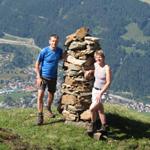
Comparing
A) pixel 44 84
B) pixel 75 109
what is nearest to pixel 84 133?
pixel 75 109

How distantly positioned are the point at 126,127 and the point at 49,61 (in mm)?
3958

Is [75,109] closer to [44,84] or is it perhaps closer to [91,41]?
[44,84]

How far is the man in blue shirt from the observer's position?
59.0 feet

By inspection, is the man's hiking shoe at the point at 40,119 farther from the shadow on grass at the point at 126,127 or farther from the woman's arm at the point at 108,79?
the woman's arm at the point at 108,79

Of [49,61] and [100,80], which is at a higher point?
[49,61]

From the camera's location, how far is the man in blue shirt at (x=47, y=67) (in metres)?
18.0

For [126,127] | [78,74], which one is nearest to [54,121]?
[78,74]

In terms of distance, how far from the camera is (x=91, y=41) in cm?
1842

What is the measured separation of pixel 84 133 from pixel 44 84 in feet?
7.87

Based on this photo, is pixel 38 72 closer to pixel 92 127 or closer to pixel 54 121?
pixel 54 121

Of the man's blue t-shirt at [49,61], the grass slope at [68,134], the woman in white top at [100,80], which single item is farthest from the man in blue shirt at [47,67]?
the woman in white top at [100,80]

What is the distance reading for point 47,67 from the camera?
18.2m

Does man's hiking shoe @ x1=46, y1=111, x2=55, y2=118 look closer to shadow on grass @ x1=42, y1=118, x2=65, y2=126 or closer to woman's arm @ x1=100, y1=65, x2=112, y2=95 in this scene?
shadow on grass @ x1=42, y1=118, x2=65, y2=126

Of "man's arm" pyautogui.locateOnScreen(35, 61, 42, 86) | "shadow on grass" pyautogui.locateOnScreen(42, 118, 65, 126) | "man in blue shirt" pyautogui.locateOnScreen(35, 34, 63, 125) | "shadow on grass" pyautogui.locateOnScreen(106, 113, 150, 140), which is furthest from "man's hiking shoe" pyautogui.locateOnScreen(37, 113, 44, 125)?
"shadow on grass" pyautogui.locateOnScreen(106, 113, 150, 140)
